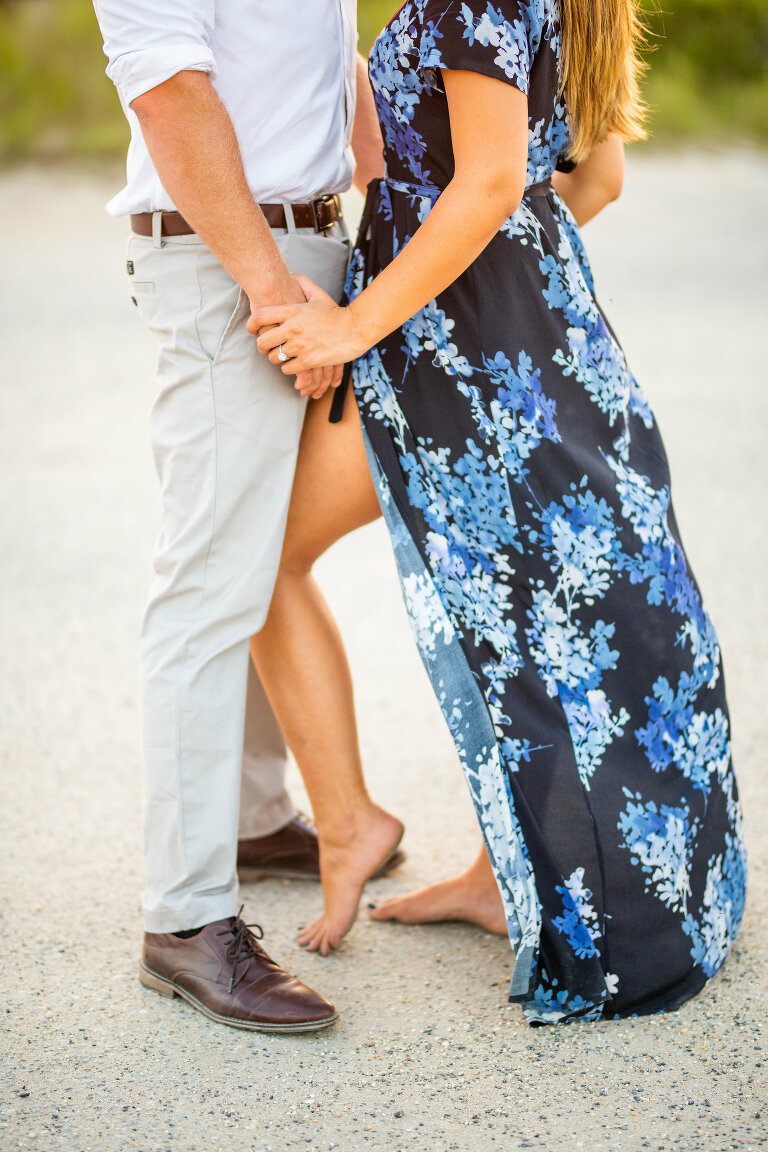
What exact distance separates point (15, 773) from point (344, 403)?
4.69 ft

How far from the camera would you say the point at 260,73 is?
1853 millimetres

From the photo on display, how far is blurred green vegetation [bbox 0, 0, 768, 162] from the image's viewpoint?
47.9ft

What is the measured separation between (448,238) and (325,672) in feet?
2.56

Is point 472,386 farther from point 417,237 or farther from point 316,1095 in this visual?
point 316,1095

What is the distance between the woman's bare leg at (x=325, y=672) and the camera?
Answer: 2033 millimetres

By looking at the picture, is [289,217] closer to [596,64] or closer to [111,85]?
[596,64]

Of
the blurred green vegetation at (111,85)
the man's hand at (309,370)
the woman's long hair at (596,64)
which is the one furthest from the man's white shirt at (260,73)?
the blurred green vegetation at (111,85)

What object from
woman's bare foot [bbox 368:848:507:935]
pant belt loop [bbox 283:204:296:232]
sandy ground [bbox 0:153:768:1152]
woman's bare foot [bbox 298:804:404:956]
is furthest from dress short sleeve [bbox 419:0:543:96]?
sandy ground [bbox 0:153:768:1152]

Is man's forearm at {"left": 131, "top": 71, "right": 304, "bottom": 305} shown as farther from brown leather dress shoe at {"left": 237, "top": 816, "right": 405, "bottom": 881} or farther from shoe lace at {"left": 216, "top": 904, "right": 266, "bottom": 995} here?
brown leather dress shoe at {"left": 237, "top": 816, "right": 405, "bottom": 881}

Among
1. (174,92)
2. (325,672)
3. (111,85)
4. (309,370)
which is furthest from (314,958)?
(111,85)

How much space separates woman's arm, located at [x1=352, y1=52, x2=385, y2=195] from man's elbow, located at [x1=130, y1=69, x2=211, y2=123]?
0.59m

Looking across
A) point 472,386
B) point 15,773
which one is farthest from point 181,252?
point 15,773

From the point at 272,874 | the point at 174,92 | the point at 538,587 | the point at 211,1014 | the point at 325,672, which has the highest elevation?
the point at 174,92

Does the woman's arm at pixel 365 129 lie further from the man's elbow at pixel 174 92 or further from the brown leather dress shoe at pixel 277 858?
the brown leather dress shoe at pixel 277 858
